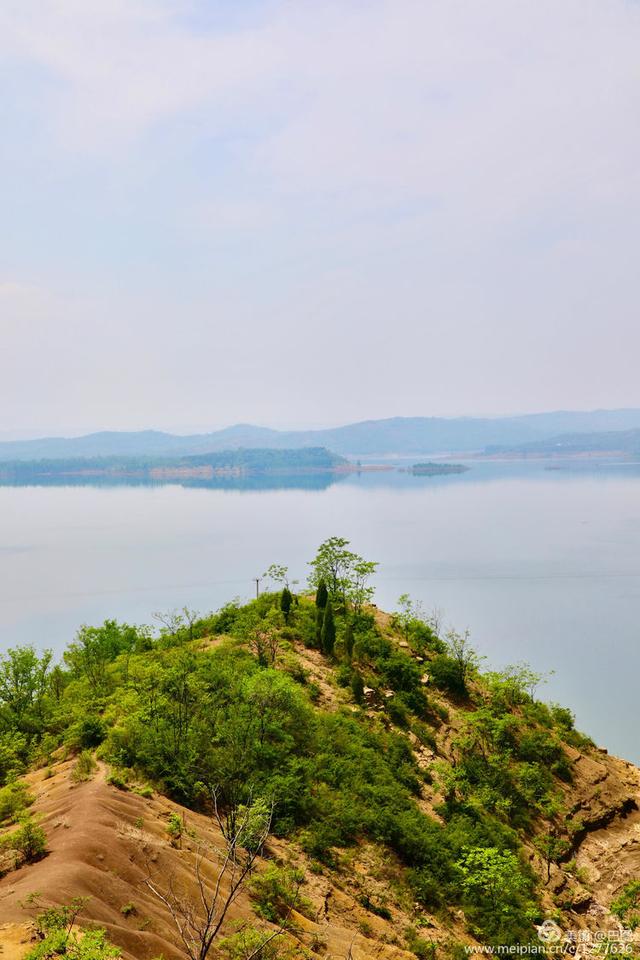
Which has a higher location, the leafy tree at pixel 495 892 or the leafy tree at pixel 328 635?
the leafy tree at pixel 328 635

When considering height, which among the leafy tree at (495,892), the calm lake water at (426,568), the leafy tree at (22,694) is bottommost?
the calm lake water at (426,568)

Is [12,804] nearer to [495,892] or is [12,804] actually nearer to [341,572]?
[495,892]

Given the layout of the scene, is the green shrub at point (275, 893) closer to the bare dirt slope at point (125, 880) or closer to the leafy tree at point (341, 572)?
the bare dirt slope at point (125, 880)

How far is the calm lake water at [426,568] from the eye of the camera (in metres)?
54.3

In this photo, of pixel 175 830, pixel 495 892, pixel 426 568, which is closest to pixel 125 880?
pixel 175 830

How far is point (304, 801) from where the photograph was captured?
1975 cm

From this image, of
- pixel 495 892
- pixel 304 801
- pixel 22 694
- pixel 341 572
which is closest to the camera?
pixel 495 892

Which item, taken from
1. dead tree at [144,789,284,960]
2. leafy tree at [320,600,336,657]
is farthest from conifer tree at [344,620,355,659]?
dead tree at [144,789,284,960]

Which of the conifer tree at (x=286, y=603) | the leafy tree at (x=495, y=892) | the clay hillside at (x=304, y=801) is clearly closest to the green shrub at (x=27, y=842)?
→ the clay hillside at (x=304, y=801)

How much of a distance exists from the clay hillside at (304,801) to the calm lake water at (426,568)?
15384 mm

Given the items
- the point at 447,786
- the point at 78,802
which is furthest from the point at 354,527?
the point at 78,802

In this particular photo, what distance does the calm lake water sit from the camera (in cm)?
5426

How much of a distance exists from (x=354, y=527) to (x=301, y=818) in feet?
365

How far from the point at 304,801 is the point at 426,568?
7239 centimetres
